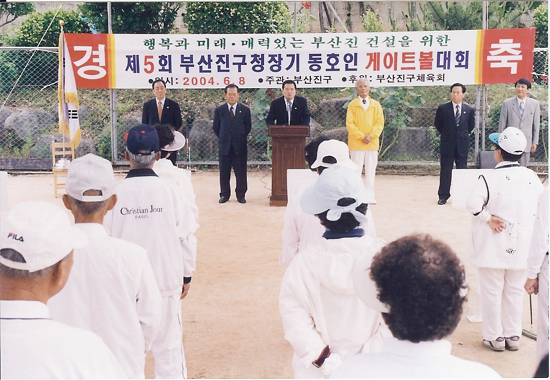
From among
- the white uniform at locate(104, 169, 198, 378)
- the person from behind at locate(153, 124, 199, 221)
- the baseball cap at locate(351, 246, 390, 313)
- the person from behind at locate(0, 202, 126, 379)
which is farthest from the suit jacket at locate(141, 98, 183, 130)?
the baseball cap at locate(351, 246, 390, 313)

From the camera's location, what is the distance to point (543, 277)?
3504 mm

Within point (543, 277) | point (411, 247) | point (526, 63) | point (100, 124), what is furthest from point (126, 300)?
point (100, 124)

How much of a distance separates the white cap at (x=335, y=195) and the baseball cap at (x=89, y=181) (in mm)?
749

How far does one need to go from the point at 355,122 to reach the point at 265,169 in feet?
A: 10.2

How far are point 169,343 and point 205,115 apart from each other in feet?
31.0

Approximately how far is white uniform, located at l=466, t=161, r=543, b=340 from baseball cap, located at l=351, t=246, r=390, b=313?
2.51 meters

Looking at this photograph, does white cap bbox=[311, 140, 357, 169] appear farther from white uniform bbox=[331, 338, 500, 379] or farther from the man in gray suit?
the man in gray suit

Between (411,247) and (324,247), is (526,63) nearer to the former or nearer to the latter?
(324,247)

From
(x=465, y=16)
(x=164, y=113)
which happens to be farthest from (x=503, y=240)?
(x=465, y=16)

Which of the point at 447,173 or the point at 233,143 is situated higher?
the point at 233,143

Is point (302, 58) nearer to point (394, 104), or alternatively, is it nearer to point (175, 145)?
point (394, 104)

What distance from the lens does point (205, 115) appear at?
12.6 m

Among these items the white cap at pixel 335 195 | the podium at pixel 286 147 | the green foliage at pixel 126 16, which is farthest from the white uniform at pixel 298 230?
the green foliage at pixel 126 16

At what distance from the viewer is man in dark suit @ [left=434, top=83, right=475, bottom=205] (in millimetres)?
8664
